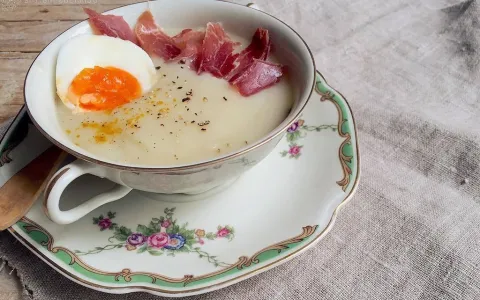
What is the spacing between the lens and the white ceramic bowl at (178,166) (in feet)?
3.49

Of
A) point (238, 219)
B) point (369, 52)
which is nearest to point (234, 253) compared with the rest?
point (238, 219)

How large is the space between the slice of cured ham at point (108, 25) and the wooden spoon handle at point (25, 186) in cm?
40

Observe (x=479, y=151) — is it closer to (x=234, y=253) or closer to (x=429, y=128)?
(x=429, y=128)

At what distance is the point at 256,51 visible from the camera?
59.9 inches

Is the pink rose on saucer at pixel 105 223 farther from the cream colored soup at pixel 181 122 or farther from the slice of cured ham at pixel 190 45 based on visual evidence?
the slice of cured ham at pixel 190 45

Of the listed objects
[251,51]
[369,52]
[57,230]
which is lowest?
[369,52]

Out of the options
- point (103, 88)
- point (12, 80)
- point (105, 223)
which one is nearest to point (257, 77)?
point (103, 88)

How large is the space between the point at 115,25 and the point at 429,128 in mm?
977

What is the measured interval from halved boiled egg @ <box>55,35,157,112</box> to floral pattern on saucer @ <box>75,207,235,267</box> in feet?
1.11

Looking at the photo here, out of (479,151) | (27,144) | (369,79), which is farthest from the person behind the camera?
(369,79)

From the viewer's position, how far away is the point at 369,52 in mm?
1961

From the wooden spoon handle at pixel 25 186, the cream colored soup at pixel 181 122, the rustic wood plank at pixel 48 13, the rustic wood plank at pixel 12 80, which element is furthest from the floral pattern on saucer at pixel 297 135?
the rustic wood plank at pixel 48 13

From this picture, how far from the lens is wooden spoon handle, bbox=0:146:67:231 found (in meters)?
1.20

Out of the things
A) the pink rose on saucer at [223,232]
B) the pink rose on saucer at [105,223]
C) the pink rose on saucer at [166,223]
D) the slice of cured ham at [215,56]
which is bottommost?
the pink rose on saucer at [166,223]
